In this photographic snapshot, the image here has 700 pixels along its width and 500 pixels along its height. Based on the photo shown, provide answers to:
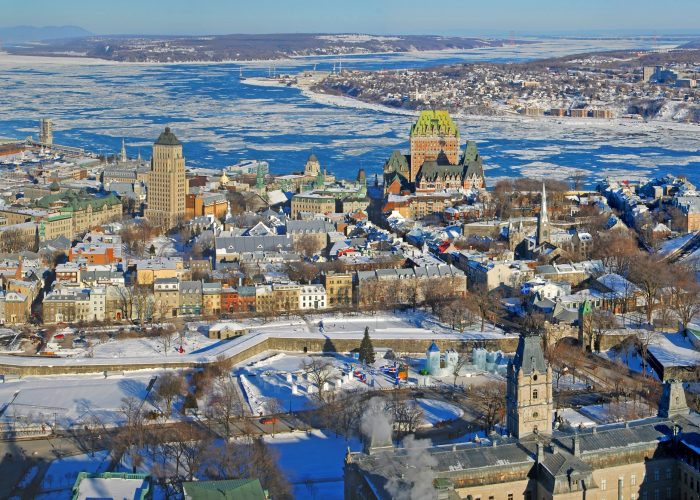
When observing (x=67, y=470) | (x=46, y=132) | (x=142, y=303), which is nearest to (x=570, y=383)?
(x=67, y=470)

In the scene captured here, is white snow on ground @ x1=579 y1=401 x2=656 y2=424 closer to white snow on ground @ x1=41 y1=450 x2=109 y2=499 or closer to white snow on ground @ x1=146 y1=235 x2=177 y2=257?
white snow on ground @ x1=41 y1=450 x2=109 y2=499

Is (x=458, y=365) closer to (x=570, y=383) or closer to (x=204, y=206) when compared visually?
(x=570, y=383)

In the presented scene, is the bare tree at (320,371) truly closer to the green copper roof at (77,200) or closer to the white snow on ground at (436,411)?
the white snow on ground at (436,411)

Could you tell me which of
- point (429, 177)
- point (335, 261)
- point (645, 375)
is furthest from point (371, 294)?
point (429, 177)

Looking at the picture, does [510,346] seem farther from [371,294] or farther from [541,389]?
[541,389]

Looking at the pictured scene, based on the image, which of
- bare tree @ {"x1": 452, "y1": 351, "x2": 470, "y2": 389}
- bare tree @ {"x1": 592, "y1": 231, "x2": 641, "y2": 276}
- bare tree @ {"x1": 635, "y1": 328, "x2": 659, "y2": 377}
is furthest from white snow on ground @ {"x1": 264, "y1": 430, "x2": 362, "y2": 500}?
bare tree @ {"x1": 592, "y1": 231, "x2": 641, "y2": 276}

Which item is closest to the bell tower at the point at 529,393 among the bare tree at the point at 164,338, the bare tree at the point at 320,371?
the bare tree at the point at 320,371
